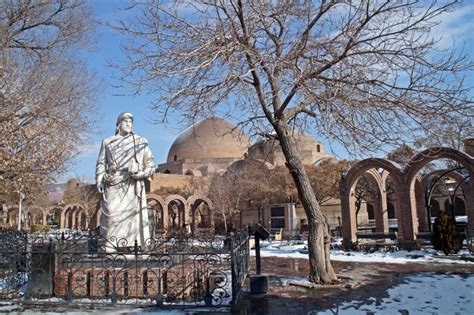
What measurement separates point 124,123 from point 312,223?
14.8 feet

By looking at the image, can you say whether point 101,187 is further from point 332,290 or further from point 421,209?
point 421,209

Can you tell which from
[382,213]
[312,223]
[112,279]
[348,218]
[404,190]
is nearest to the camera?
[112,279]

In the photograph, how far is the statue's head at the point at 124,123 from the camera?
8.39 m

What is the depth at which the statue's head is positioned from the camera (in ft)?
27.5

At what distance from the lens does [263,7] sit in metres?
8.44

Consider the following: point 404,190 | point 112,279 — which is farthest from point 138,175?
point 404,190

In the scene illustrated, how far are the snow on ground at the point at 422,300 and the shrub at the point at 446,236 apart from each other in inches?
214

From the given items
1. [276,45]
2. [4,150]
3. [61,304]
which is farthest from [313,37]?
[4,150]

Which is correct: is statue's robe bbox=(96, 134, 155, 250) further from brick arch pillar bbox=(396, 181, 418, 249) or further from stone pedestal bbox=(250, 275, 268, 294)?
brick arch pillar bbox=(396, 181, 418, 249)

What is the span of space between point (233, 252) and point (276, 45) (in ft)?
16.1

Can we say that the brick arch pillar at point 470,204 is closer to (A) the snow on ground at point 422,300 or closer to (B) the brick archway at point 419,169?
(B) the brick archway at point 419,169

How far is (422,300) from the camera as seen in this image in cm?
720

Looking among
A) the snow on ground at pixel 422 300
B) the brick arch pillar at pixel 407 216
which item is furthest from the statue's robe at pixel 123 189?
the brick arch pillar at pixel 407 216

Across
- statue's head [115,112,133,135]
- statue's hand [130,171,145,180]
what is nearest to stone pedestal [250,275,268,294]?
statue's hand [130,171,145,180]
